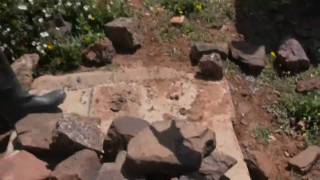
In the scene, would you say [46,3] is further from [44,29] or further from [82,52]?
[82,52]

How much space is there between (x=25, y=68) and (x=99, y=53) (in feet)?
→ 1.81

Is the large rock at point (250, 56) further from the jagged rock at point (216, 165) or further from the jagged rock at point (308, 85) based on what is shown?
the jagged rock at point (216, 165)

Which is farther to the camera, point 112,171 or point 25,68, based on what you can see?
point 25,68

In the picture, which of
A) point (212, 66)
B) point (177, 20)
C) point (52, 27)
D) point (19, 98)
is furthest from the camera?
point (177, 20)

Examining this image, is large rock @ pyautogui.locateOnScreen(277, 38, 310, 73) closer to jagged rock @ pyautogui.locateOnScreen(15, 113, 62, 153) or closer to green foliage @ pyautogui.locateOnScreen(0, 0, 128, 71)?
green foliage @ pyautogui.locateOnScreen(0, 0, 128, 71)

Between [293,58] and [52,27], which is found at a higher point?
[52,27]

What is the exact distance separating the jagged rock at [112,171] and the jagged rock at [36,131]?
480 mm

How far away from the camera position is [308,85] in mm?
4707

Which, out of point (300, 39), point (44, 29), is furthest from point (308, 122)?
point (44, 29)

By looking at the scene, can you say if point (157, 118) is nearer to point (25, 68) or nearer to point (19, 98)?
point (19, 98)

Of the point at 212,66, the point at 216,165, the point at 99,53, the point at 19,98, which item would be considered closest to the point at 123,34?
the point at 99,53

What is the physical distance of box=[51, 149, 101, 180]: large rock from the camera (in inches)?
140

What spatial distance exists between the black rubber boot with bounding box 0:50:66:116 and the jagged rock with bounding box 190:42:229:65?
3.48 ft

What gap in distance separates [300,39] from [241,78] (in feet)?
2.41
